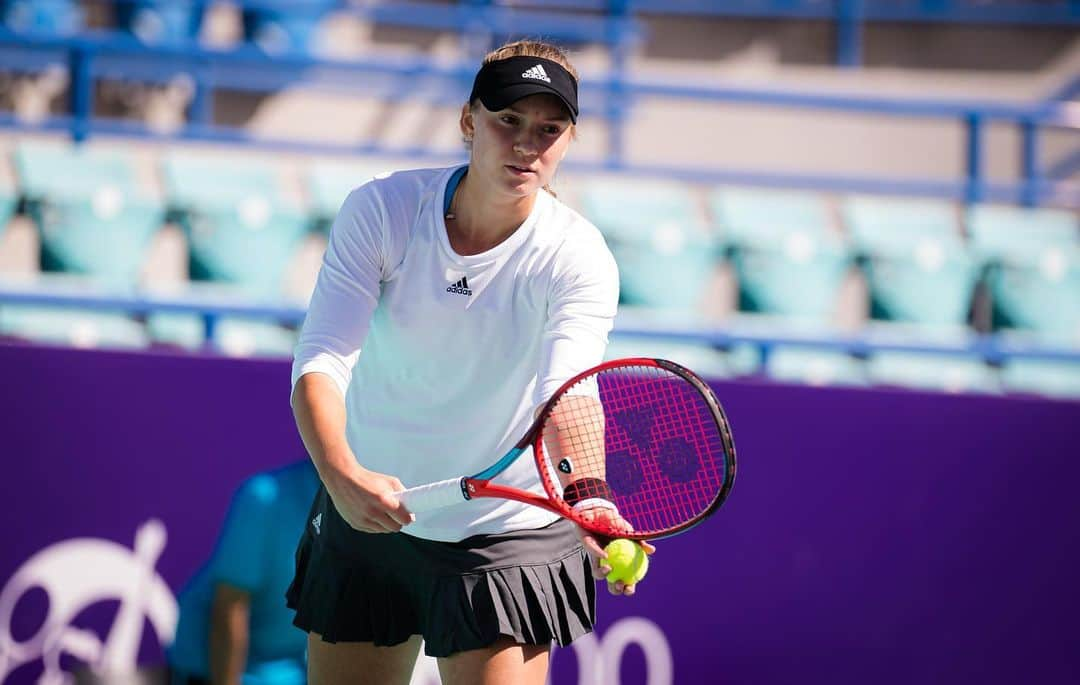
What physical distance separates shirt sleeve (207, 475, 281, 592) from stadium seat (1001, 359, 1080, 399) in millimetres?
3543

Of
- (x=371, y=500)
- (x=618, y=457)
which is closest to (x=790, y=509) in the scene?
(x=618, y=457)

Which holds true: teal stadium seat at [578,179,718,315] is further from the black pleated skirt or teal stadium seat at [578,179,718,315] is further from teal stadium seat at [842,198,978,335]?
the black pleated skirt

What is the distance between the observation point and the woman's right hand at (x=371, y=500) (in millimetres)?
2027

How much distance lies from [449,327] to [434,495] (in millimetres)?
307

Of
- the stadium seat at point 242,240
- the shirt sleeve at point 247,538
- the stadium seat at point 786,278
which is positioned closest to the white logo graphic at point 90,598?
the shirt sleeve at point 247,538

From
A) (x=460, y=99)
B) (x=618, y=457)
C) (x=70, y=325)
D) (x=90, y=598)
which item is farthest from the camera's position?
(x=460, y=99)

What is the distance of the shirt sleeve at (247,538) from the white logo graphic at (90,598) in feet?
3.58

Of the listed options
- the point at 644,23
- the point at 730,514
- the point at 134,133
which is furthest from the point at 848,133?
the point at 730,514

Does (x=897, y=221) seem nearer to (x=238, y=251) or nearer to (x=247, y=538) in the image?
(x=238, y=251)

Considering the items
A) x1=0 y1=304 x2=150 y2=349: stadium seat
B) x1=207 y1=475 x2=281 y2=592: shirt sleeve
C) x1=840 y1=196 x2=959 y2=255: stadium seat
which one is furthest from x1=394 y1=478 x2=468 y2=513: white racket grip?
x1=840 y1=196 x2=959 y2=255: stadium seat

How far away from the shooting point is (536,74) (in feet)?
7.15

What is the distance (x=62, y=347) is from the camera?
3945 mm

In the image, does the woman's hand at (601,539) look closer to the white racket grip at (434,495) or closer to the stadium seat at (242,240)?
→ the white racket grip at (434,495)

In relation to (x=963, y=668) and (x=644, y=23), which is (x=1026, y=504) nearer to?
(x=963, y=668)
